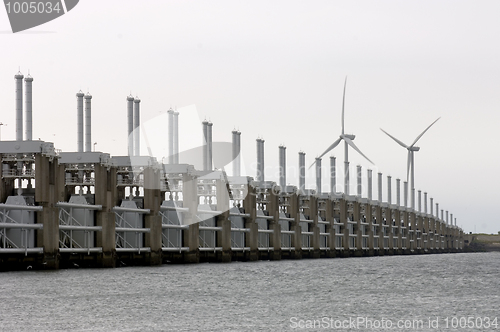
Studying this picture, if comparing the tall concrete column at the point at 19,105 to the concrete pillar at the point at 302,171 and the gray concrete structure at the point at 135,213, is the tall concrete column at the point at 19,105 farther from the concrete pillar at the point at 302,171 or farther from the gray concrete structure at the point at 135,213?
the concrete pillar at the point at 302,171

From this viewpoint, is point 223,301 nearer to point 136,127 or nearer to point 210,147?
point 136,127

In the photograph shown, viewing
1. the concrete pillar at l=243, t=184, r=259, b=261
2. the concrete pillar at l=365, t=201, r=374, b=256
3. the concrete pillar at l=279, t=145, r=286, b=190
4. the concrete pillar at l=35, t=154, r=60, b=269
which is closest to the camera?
the concrete pillar at l=35, t=154, r=60, b=269

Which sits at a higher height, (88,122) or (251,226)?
(88,122)

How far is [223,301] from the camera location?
2339 inches

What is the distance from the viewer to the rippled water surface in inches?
1870

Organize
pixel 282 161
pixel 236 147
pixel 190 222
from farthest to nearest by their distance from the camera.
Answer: pixel 282 161
pixel 236 147
pixel 190 222

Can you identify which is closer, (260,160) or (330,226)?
(260,160)

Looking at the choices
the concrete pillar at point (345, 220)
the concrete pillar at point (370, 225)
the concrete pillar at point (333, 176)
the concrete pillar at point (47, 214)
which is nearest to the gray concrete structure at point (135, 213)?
the concrete pillar at point (47, 214)

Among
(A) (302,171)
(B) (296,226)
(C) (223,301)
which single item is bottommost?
(C) (223,301)

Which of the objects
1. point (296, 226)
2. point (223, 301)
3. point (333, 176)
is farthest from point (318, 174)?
point (223, 301)

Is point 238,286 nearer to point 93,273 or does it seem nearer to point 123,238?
point 93,273

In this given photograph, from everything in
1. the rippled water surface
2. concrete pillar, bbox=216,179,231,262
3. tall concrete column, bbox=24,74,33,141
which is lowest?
the rippled water surface

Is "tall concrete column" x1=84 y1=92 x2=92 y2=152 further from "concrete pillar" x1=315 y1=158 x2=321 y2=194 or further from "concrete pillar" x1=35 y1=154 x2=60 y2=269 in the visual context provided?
"concrete pillar" x1=315 y1=158 x2=321 y2=194

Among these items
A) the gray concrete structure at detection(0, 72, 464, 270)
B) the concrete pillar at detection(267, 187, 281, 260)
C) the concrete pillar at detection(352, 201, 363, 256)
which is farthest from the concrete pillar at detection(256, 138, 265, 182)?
the concrete pillar at detection(352, 201, 363, 256)
